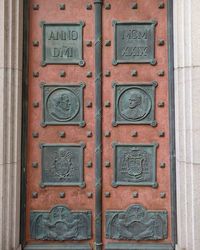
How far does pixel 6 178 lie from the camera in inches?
142

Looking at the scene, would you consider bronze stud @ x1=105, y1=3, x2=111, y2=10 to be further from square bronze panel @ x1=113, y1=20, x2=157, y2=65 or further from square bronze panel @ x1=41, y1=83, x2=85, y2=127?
square bronze panel @ x1=41, y1=83, x2=85, y2=127

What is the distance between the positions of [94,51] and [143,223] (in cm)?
194

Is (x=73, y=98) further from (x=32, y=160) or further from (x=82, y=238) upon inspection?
(x=82, y=238)

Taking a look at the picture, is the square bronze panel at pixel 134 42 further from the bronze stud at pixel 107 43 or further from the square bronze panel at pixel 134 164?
the square bronze panel at pixel 134 164

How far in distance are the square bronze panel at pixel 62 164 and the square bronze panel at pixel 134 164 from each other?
395 mm

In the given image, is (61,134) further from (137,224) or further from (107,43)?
(137,224)

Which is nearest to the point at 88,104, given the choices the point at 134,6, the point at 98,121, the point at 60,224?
the point at 98,121

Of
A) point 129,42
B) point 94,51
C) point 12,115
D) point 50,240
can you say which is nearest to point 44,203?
point 50,240

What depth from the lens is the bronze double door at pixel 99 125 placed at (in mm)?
3811

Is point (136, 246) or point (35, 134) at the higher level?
point (35, 134)

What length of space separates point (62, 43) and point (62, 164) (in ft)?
4.40

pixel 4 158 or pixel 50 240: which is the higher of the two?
pixel 4 158

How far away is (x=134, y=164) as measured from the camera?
3.86m

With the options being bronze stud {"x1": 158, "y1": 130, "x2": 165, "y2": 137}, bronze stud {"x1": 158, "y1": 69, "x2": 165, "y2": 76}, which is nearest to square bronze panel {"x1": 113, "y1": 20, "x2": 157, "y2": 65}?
bronze stud {"x1": 158, "y1": 69, "x2": 165, "y2": 76}
